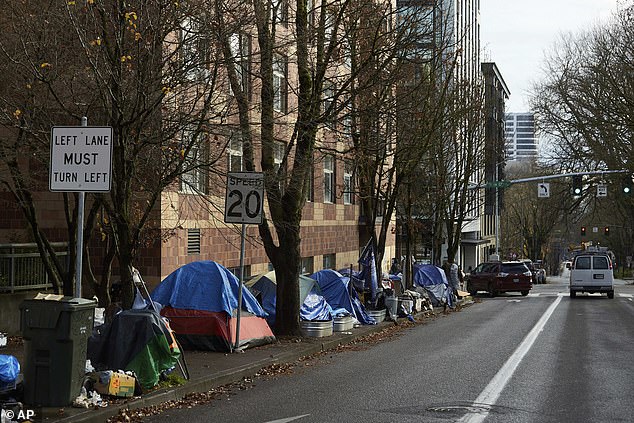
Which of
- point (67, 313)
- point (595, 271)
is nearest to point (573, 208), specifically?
point (595, 271)

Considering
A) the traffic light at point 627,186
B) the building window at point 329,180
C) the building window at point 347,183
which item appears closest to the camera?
the building window at point 329,180

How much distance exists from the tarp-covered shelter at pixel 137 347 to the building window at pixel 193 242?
32.8 ft

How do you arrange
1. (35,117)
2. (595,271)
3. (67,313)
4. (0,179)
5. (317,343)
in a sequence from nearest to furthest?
(67,313), (35,117), (0,179), (317,343), (595,271)

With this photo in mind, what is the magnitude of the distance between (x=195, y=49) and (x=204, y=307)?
473cm

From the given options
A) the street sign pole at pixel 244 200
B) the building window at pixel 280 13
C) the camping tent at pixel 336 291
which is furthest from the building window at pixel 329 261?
the street sign pole at pixel 244 200

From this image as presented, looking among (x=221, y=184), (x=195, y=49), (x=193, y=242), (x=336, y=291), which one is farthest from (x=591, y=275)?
(x=195, y=49)

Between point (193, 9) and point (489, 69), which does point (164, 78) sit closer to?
point (193, 9)

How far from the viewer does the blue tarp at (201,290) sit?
1581 centimetres

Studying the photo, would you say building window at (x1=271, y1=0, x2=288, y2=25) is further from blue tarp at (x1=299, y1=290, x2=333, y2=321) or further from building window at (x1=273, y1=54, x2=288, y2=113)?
blue tarp at (x1=299, y1=290, x2=333, y2=321)

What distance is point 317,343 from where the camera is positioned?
17797 millimetres

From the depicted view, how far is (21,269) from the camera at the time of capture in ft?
57.9

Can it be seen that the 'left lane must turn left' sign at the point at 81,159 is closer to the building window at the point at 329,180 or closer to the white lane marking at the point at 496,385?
the white lane marking at the point at 496,385

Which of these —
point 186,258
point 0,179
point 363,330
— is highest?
point 0,179

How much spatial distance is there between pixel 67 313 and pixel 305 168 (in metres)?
9.10
